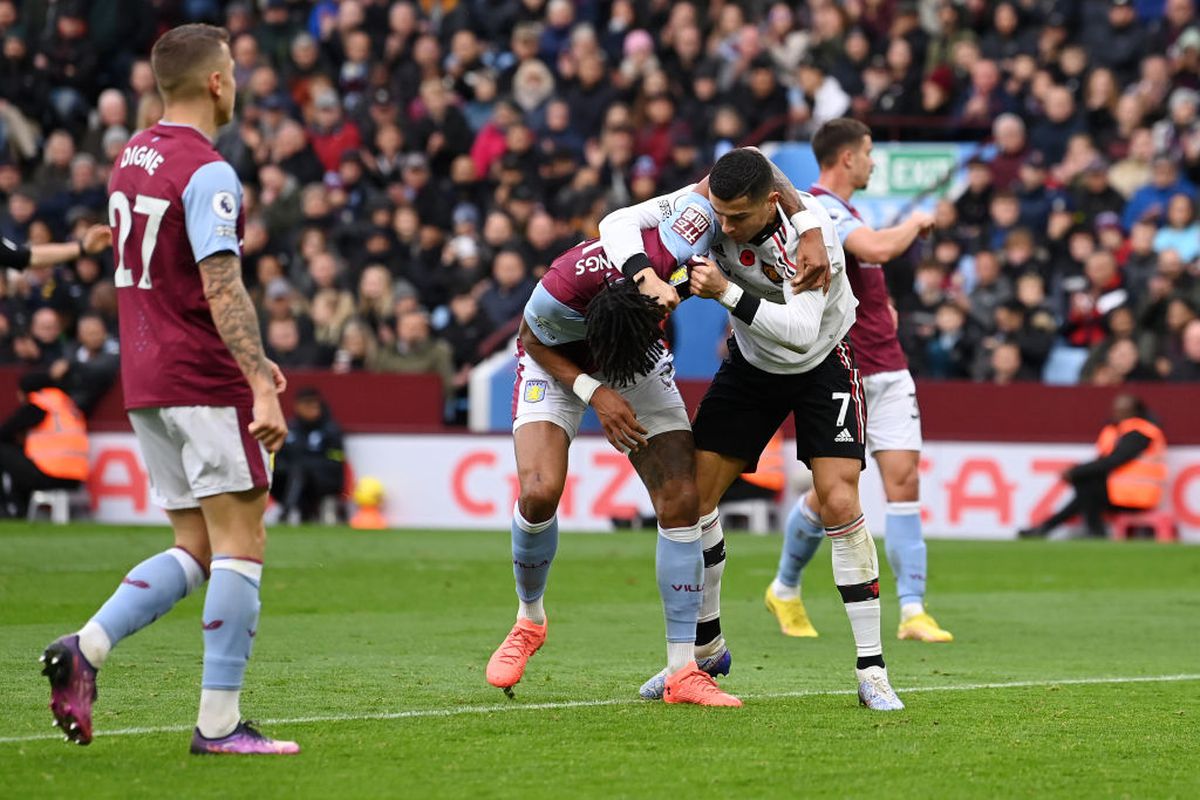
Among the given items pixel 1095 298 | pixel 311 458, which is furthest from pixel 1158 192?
pixel 311 458

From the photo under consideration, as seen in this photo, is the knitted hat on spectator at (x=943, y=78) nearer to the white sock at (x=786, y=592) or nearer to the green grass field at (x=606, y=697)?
the green grass field at (x=606, y=697)

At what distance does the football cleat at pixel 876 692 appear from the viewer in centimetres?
761

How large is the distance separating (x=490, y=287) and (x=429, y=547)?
5055mm

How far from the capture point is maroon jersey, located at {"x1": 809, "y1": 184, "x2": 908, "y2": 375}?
10.7 meters

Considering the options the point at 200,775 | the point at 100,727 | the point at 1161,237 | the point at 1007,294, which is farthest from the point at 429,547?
the point at 200,775

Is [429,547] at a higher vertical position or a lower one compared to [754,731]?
lower

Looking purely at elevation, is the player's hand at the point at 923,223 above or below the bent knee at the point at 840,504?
above

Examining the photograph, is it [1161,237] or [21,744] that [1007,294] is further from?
[21,744]

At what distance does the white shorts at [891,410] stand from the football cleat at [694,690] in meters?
3.43

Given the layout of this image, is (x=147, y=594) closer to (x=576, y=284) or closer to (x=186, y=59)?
(x=186, y=59)

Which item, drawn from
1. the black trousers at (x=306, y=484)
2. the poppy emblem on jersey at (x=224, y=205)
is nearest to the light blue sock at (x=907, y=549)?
the poppy emblem on jersey at (x=224, y=205)

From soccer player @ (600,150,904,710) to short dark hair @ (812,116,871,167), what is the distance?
2274 millimetres

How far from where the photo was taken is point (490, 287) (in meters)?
21.1

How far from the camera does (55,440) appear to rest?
19250mm
